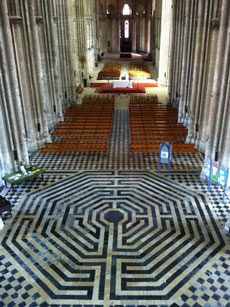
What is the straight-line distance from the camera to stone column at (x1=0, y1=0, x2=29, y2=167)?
12.4 m

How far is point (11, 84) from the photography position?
13.0 meters

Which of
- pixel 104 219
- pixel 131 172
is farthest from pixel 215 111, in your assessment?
pixel 104 219

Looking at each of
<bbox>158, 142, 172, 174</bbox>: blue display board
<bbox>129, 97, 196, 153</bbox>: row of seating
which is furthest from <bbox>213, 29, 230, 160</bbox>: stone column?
<bbox>129, 97, 196, 153</bbox>: row of seating

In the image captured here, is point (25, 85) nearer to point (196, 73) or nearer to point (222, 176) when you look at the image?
point (196, 73)

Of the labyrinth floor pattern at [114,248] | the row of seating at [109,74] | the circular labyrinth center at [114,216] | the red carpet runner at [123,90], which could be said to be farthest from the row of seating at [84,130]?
the row of seating at [109,74]

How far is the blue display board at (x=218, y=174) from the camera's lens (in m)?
11.6

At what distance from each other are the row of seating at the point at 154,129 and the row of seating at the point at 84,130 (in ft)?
5.70

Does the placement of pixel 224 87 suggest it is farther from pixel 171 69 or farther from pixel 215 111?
pixel 171 69

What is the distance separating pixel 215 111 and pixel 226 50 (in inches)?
99.7

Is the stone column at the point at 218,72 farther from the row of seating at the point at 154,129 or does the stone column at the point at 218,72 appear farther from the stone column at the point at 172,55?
the stone column at the point at 172,55

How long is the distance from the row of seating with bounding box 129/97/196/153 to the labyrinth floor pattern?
3429 mm

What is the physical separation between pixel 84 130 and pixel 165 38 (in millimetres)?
18640

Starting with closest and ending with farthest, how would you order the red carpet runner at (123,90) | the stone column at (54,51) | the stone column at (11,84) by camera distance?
the stone column at (11,84) → the stone column at (54,51) → the red carpet runner at (123,90)

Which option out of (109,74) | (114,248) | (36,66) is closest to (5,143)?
(36,66)
